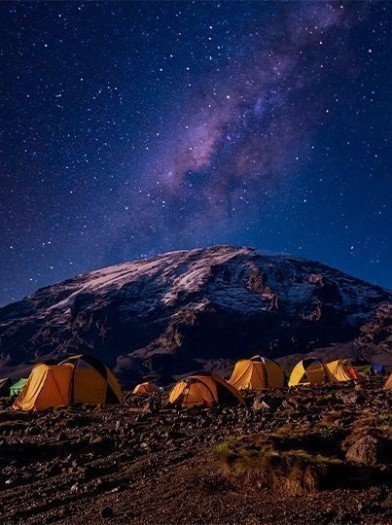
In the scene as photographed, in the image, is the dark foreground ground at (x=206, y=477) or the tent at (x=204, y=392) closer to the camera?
the dark foreground ground at (x=206, y=477)

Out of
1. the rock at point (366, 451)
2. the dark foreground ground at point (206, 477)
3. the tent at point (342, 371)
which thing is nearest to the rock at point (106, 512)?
the dark foreground ground at point (206, 477)

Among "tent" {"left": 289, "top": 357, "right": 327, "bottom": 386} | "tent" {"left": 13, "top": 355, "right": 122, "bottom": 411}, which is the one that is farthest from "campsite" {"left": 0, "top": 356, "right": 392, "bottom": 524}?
"tent" {"left": 289, "top": 357, "right": 327, "bottom": 386}

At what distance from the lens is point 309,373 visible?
3728 centimetres

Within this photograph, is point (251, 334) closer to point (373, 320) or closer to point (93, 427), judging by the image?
point (373, 320)

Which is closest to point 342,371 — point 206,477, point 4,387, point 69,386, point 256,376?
point 256,376

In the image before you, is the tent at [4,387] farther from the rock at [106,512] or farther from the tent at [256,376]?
the rock at [106,512]

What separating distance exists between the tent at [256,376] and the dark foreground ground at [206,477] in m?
20.0

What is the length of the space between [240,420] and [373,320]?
188 m

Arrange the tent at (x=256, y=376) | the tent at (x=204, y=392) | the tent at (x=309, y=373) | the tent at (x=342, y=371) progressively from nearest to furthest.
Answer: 1. the tent at (x=204, y=392)
2. the tent at (x=256, y=376)
3. the tent at (x=309, y=373)
4. the tent at (x=342, y=371)

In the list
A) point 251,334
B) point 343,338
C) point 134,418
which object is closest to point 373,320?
point 343,338

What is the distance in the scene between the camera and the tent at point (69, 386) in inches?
813

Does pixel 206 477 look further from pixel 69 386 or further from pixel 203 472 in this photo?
pixel 69 386

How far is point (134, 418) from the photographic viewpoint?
1540 centimetres

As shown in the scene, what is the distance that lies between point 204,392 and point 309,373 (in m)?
21.1
